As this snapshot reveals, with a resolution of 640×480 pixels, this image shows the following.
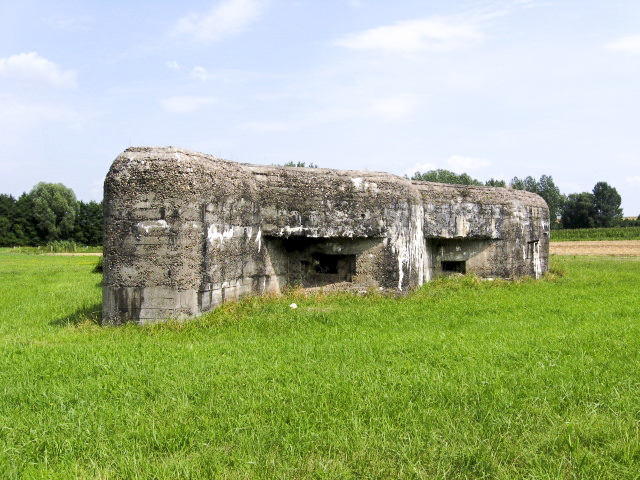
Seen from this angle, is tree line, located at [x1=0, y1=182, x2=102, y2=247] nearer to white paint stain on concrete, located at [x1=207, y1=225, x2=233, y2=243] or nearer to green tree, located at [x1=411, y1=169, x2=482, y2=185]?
green tree, located at [x1=411, y1=169, x2=482, y2=185]

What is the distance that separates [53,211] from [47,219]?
1.14 meters

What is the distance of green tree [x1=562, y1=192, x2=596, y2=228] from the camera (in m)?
58.5

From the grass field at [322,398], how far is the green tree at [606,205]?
188 ft

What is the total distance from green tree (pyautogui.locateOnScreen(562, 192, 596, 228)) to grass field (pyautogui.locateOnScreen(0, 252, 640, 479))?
2215 inches

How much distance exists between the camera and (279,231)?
9.46m

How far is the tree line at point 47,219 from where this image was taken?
48.9 metres

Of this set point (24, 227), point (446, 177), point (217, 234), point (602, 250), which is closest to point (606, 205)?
point (446, 177)

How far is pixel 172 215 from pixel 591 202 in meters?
59.9

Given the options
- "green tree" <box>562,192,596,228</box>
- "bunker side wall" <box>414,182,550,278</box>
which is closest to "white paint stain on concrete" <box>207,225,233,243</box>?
"bunker side wall" <box>414,182,550,278</box>

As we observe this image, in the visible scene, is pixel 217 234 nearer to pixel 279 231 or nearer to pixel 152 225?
pixel 152 225

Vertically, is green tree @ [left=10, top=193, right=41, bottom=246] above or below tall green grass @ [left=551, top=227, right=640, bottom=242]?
above

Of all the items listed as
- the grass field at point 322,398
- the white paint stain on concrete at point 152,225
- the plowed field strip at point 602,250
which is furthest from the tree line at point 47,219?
the white paint stain on concrete at point 152,225

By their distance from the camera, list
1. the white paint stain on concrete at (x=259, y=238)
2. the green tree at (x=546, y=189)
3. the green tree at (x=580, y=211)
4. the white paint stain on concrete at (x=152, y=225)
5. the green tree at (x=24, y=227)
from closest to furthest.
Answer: the white paint stain on concrete at (x=152, y=225)
the white paint stain on concrete at (x=259, y=238)
the green tree at (x=24, y=227)
the green tree at (x=580, y=211)
the green tree at (x=546, y=189)

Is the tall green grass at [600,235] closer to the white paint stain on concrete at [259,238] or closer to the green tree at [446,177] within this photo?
the green tree at [446,177]
